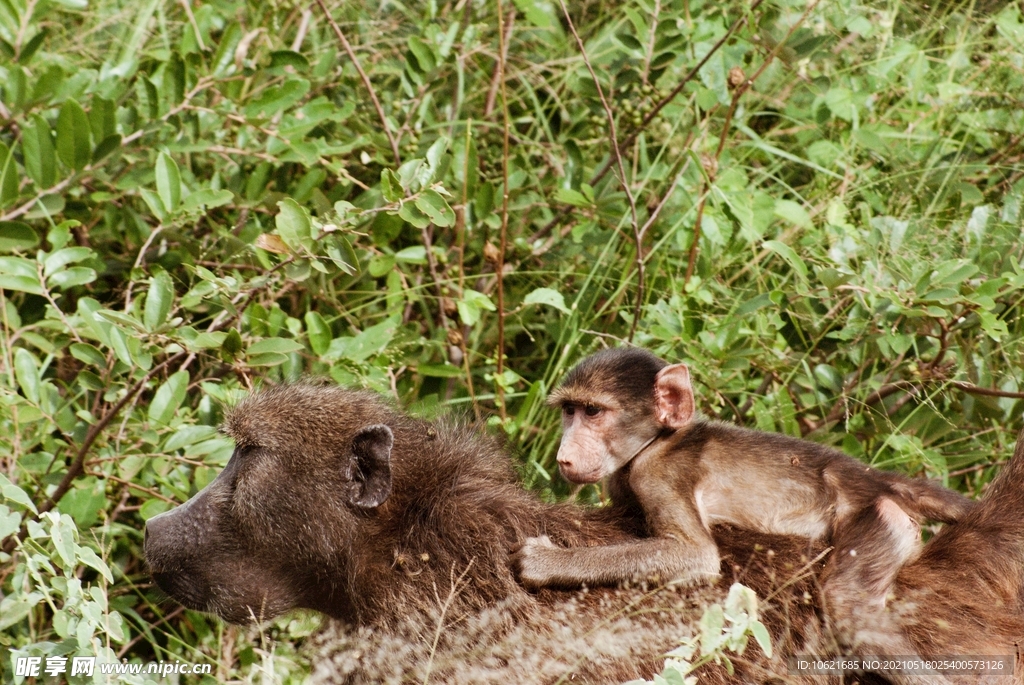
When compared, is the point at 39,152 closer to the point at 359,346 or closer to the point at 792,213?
the point at 359,346

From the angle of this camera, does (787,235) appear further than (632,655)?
Yes

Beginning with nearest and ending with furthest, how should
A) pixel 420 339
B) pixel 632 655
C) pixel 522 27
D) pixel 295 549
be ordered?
pixel 632 655 < pixel 295 549 < pixel 420 339 < pixel 522 27

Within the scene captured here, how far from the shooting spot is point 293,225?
346cm

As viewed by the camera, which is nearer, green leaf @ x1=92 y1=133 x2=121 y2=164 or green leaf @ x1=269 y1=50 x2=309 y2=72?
green leaf @ x1=92 y1=133 x2=121 y2=164

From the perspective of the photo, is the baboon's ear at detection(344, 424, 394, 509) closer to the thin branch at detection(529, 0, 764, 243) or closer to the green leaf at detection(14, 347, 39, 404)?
the green leaf at detection(14, 347, 39, 404)

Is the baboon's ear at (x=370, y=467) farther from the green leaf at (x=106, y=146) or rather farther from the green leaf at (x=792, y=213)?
the green leaf at (x=792, y=213)

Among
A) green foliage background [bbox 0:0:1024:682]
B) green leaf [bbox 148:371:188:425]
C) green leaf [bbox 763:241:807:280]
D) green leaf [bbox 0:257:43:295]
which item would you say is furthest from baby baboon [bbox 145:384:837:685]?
green leaf [bbox 763:241:807:280]

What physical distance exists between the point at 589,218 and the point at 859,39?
188 centimetres

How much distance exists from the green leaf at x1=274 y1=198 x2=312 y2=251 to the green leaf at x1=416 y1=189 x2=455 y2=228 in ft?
1.22

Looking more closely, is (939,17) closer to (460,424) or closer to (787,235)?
(787,235)

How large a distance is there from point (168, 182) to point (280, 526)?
158cm

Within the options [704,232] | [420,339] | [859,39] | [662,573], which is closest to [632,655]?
[662,573]

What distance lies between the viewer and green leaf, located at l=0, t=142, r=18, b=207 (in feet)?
13.6

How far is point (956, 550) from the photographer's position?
2979 millimetres
